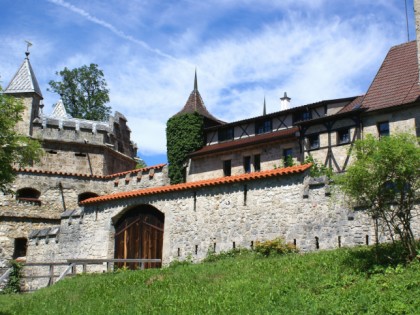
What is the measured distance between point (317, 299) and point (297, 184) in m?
7.71

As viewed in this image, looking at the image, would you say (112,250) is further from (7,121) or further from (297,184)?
(297,184)

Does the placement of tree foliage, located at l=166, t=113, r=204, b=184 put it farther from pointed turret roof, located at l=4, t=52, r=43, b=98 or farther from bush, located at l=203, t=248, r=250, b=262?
bush, located at l=203, t=248, r=250, b=262

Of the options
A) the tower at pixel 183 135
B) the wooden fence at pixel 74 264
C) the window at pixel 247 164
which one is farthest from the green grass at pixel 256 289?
the tower at pixel 183 135

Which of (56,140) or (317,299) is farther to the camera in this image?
(56,140)

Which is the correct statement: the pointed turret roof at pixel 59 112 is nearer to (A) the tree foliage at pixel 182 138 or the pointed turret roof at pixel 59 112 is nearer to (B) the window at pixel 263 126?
(A) the tree foliage at pixel 182 138

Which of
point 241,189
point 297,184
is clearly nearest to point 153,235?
point 241,189

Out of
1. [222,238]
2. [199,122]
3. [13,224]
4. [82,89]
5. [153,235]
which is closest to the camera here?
[222,238]

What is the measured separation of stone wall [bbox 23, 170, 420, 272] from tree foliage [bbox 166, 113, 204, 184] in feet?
27.8

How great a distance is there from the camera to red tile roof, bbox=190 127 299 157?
94.8 feet

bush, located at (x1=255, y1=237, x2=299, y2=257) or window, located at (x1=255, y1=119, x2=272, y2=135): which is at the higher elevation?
window, located at (x1=255, y1=119, x2=272, y2=135)

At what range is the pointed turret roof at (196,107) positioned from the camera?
34.1 meters

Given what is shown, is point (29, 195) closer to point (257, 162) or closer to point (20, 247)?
point (20, 247)

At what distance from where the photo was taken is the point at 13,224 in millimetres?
28891

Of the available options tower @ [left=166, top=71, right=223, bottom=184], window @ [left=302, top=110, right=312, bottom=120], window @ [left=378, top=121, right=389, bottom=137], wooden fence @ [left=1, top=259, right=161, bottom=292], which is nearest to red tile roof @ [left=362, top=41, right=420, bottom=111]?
window @ [left=378, top=121, right=389, bottom=137]
